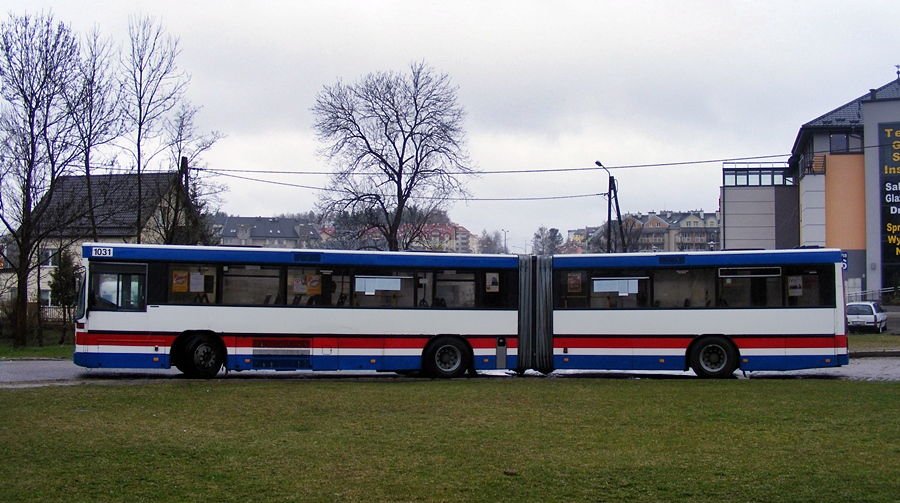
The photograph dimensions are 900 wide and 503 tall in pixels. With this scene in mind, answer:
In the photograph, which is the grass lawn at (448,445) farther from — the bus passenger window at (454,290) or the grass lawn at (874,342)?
the grass lawn at (874,342)

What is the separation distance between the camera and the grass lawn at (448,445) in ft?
24.7

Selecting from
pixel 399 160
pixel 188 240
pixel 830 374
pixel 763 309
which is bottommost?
pixel 830 374

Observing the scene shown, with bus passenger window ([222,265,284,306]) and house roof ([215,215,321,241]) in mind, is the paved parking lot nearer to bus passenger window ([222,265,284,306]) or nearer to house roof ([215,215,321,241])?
bus passenger window ([222,265,284,306])

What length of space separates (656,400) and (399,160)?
3292cm


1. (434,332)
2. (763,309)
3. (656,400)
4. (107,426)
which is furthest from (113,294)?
(763,309)

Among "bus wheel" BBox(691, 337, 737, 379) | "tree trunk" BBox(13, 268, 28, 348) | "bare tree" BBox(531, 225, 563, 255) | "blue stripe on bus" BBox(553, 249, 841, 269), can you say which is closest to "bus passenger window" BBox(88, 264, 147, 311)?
"blue stripe on bus" BBox(553, 249, 841, 269)

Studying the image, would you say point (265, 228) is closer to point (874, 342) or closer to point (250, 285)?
point (874, 342)

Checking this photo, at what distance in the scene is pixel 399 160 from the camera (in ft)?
149

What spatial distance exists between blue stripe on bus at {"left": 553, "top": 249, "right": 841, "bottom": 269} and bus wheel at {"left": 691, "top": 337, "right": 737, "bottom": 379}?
177cm

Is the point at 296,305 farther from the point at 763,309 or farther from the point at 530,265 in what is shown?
the point at 763,309

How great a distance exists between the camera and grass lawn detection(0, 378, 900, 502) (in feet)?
24.7

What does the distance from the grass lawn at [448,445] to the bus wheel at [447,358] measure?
12.4 feet

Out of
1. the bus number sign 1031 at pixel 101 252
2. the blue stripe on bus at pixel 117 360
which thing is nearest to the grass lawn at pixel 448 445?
the blue stripe on bus at pixel 117 360

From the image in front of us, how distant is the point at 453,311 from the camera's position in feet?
63.0
